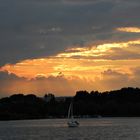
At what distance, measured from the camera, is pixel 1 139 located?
12938 cm

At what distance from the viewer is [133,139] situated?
391ft

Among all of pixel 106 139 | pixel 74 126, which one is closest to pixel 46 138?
pixel 106 139

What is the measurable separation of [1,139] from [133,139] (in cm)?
2796

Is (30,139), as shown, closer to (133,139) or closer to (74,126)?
(133,139)

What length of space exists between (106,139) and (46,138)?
44.8 ft

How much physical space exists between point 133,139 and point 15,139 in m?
25.6

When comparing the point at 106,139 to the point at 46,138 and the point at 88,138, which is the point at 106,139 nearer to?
the point at 88,138

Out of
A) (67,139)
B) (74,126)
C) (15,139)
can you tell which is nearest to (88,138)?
(67,139)

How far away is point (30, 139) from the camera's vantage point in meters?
127

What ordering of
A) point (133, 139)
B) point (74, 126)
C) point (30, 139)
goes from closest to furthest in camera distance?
point (133, 139)
point (30, 139)
point (74, 126)

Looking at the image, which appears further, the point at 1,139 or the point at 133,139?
the point at 1,139

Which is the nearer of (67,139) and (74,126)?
(67,139)

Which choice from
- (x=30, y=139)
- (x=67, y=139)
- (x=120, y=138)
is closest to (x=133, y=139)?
(x=120, y=138)

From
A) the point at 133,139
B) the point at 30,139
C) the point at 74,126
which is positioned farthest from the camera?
the point at 74,126
